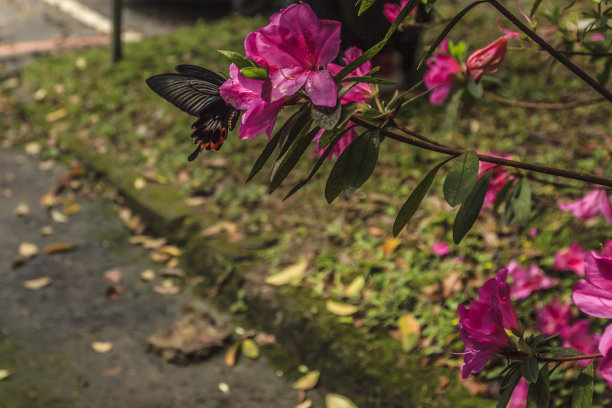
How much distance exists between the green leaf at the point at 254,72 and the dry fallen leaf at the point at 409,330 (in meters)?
1.41

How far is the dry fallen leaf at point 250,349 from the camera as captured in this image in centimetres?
237

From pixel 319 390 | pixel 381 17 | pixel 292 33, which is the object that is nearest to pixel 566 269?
pixel 319 390

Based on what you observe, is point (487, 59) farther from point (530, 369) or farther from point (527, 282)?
point (527, 282)

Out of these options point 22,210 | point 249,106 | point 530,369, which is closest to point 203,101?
point 249,106

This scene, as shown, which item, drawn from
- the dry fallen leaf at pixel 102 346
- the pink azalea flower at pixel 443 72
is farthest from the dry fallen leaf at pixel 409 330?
the dry fallen leaf at pixel 102 346

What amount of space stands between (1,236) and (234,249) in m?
1.35

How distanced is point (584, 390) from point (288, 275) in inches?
61.8

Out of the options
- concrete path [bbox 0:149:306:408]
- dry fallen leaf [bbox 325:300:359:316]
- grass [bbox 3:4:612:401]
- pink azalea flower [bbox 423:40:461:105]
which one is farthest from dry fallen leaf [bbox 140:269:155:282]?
pink azalea flower [bbox 423:40:461:105]

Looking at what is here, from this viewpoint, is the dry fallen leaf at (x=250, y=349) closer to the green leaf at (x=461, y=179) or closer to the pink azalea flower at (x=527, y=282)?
the pink azalea flower at (x=527, y=282)

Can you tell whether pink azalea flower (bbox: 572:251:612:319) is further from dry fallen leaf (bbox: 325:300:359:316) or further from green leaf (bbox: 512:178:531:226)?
dry fallen leaf (bbox: 325:300:359:316)

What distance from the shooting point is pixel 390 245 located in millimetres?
2613

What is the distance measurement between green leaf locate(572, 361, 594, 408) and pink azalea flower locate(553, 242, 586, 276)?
3.10 ft

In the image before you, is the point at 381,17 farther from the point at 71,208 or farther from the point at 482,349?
the point at 482,349

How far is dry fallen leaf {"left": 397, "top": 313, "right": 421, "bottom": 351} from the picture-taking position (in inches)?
82.2
